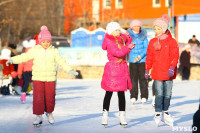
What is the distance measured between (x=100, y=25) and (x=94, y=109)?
35956 mm

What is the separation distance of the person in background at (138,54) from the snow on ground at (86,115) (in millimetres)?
323

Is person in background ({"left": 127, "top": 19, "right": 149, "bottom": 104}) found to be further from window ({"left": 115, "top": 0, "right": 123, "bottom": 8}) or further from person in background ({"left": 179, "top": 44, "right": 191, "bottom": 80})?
window ({"left": 115, "top": 0, "right": 123, "bottom": 8})

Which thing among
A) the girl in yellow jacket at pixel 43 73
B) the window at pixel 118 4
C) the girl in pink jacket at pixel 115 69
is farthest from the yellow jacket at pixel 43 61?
the window at pixel 118 4

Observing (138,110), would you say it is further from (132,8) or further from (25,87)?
(132,8)

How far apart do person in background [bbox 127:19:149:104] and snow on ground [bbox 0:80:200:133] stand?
32 cm

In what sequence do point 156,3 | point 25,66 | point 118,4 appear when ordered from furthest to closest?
point 118,4
point 156,3
point 25,66

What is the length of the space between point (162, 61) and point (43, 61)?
1.85 metres

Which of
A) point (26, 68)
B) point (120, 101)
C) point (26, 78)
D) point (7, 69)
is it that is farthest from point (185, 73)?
point (120, 101)

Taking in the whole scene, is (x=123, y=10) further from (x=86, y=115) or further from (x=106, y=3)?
A: (x=86, y=115)

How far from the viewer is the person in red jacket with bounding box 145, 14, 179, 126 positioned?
8.62 meters

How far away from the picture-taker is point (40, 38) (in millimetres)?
8992

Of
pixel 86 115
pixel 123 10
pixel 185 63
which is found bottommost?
pixel 185 63

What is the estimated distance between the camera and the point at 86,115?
10.4m

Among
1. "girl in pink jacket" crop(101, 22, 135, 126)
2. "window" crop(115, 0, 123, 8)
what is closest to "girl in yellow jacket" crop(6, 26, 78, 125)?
"girl in pink jacket" crop(101, 22, 135, 126)
